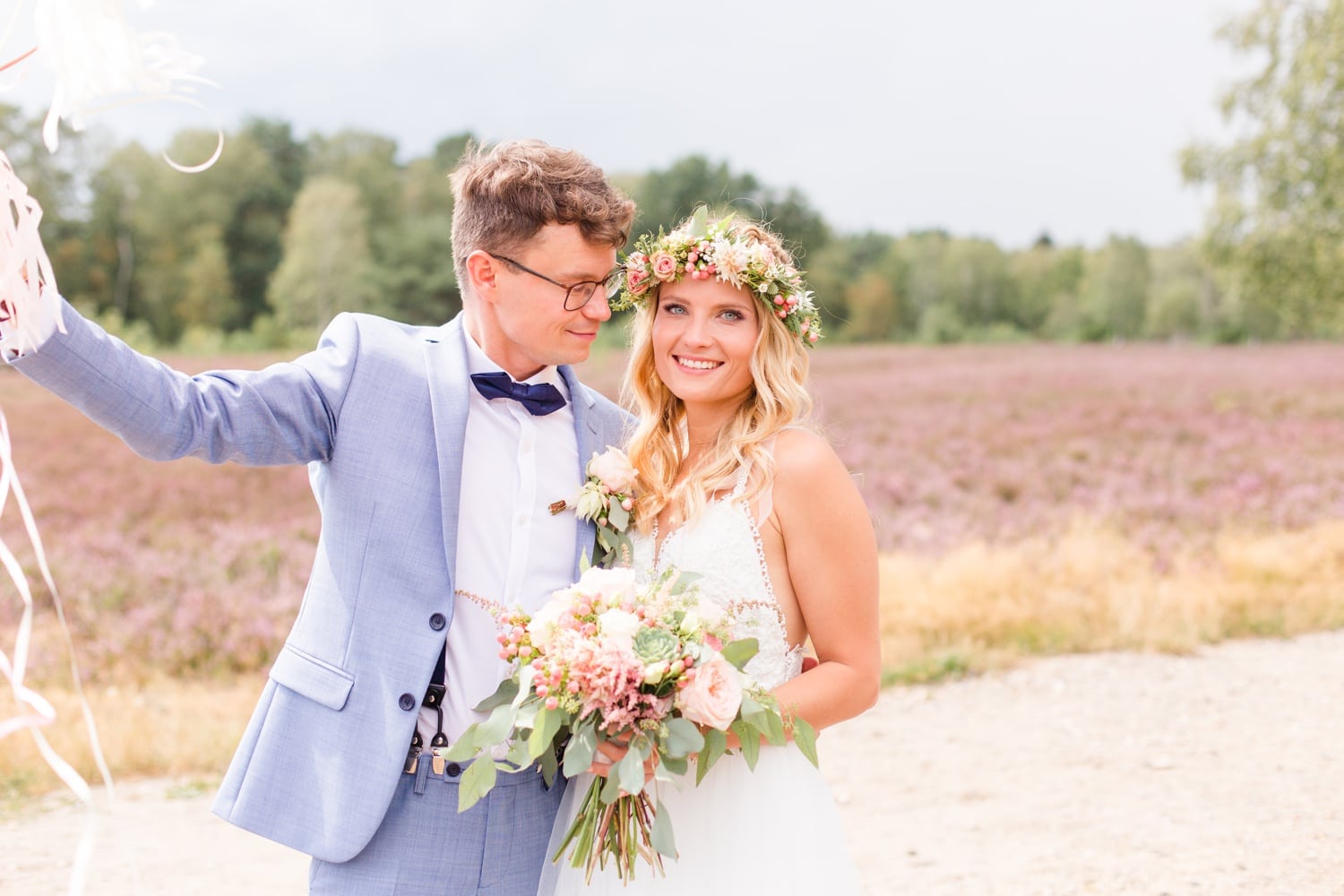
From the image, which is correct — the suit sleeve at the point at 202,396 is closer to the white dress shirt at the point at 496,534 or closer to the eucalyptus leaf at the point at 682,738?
the white dress shirt at the point at 496,534

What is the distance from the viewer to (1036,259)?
73.2 m

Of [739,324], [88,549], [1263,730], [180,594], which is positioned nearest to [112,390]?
[739,324]

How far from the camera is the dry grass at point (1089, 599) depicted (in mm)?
7688

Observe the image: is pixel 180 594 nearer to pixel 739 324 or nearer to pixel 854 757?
pixel 854 757

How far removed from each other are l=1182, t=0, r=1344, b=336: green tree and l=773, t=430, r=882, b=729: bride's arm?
15571mm

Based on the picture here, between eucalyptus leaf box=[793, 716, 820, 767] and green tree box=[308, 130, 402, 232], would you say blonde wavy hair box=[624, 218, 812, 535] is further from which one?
green tree box=[308, 130, 402, 232]

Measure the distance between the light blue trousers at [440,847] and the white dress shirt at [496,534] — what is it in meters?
0.14

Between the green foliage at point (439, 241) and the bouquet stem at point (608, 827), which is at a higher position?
the green foliage at point (439, 241)

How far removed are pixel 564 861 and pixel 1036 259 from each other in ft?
251

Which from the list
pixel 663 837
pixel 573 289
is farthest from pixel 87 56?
pixel 663 837

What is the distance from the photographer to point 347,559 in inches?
92.7

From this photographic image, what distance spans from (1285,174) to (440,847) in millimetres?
17322

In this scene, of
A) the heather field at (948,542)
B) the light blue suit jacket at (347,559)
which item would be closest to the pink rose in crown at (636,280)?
the light blue suit jacket at (347,559)

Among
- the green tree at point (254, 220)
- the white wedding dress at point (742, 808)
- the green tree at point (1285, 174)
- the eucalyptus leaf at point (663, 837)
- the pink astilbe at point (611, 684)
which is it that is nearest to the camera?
the pink astilbe at point (611, 684)
